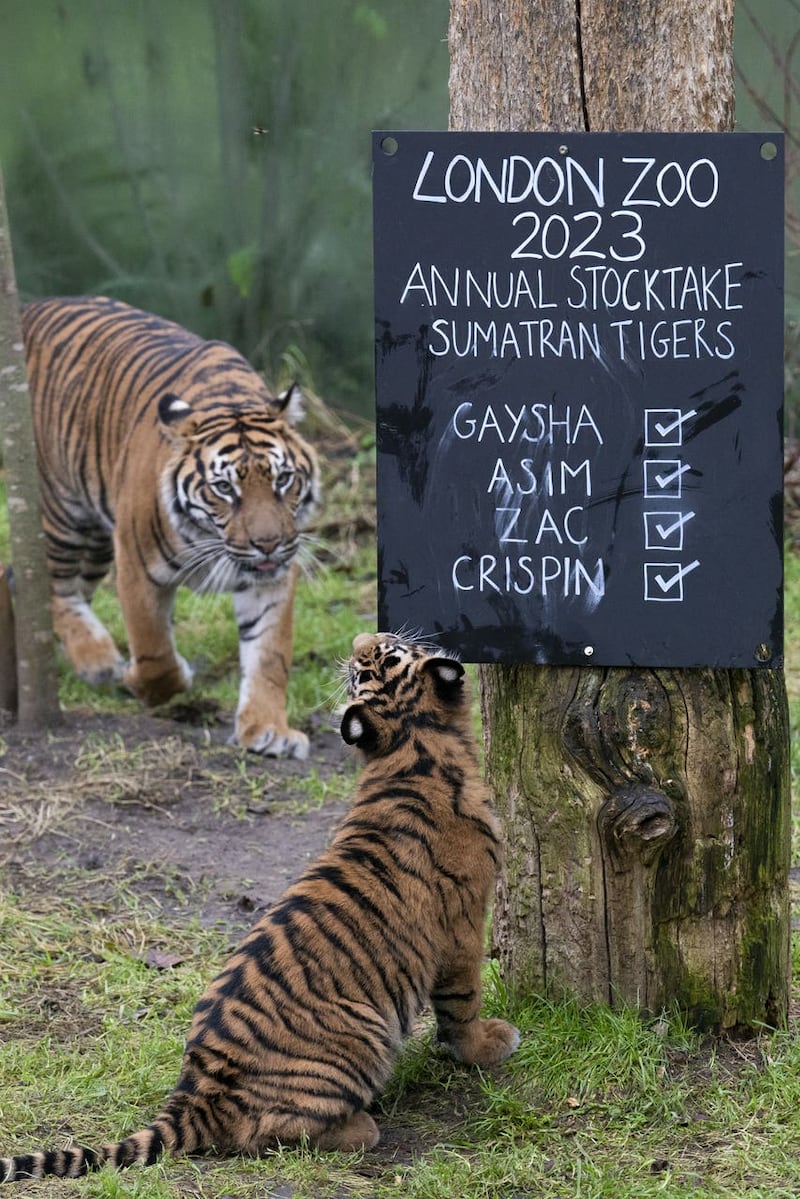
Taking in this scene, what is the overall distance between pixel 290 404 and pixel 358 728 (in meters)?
3.31

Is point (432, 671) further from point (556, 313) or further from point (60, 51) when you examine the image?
point (60, 51)

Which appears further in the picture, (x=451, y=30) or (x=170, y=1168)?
(x=451, y=30)

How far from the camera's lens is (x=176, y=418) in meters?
6.39

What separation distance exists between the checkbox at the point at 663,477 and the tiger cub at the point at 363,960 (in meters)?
0.59

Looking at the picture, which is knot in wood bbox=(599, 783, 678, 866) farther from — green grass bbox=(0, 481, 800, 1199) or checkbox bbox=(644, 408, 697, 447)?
checkbox bbox=(644, 408, 697, 447)

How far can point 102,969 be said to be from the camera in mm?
4250

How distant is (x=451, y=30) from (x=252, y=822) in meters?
2.92

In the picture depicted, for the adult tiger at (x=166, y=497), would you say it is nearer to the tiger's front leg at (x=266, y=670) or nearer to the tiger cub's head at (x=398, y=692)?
the tiger's front leg at (x=266, y=670)

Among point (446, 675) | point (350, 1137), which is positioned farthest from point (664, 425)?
point (350, 1137)

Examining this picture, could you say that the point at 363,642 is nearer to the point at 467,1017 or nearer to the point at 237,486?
the point at 467,1017

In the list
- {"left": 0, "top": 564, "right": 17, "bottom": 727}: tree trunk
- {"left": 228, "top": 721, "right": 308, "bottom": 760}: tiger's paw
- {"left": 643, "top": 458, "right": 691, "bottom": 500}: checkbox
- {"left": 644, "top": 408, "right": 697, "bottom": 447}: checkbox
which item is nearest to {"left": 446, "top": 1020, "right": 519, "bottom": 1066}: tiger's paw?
{"left": 643, "top": 458, "right": 691, "bottom": 500}: checkbox

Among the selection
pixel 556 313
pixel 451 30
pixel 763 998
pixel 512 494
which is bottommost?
pixel 763 998

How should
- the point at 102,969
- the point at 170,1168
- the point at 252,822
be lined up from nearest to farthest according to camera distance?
the point at 170,1168
the point at 102,969
the point at 252,822

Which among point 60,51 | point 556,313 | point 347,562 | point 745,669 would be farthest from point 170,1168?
point 60,51
